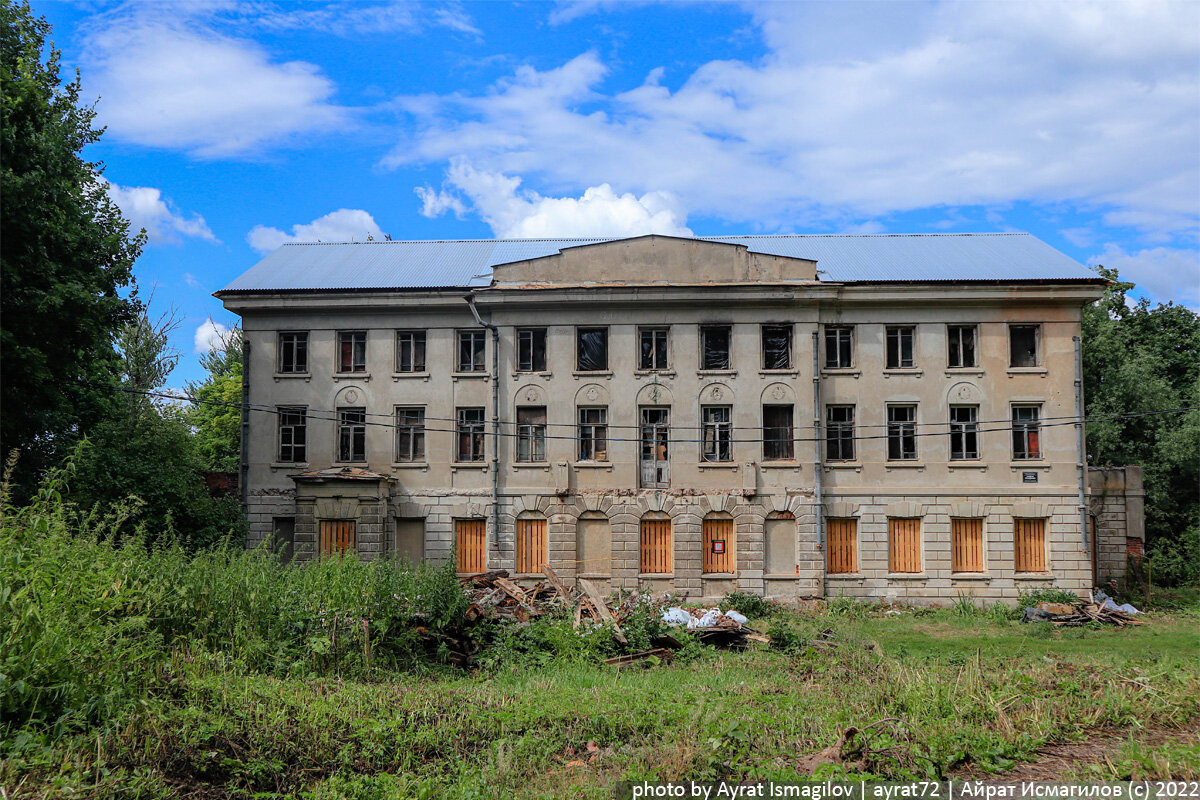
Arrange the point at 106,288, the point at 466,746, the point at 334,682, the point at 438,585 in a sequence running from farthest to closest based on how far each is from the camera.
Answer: the point at 106,288, the point at 438,585, the point at 334,682, the point at 466,746

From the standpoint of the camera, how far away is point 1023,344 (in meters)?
27.6

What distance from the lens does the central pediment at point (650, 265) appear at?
1073 inches

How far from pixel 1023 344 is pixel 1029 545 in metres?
6.52

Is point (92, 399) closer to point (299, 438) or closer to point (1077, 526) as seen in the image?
point (299, 438)

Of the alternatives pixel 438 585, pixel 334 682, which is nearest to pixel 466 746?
pixel 334 682

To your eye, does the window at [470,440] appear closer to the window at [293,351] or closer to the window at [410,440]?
the window at [410,440]

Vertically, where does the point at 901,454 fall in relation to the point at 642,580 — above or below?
above

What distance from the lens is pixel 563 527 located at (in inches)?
1062

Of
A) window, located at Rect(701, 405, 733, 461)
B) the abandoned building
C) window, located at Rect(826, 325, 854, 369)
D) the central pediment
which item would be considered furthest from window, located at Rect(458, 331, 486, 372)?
window, located at Rect(826, 325, 854, 369)

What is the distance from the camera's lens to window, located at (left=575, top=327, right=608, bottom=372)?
27.7m

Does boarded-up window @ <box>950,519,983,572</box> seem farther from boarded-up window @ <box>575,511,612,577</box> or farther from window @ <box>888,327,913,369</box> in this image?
boarded-up window @ <box>575,511,612,577</box>

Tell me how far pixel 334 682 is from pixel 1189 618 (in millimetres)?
23969

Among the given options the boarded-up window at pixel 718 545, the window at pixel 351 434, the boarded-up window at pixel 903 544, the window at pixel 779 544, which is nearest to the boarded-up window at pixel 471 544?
the window at pixel 351 434

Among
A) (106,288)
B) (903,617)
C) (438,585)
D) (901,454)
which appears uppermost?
(106,288)
